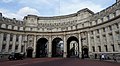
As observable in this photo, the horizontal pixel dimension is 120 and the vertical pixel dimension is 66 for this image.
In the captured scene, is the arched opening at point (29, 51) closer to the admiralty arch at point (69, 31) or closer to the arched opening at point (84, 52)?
the admiralty arch at point (69, 31)

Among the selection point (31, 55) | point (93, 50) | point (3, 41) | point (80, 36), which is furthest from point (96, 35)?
point (3, 41)

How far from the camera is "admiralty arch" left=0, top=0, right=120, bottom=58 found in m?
34.4

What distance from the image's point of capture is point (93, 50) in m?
41.8

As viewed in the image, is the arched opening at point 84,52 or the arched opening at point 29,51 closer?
the arched opening at point 84,52

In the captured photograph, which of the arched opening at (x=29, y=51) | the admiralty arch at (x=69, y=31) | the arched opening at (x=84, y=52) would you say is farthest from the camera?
the arched opening at (x=29, y=51)

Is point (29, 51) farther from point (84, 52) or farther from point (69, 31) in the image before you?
point (84, 52)

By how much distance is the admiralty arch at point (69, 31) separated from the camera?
113 ft

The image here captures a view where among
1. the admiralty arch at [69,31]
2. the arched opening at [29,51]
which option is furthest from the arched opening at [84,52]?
the arched opening at [29,51]

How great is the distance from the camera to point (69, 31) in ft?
172

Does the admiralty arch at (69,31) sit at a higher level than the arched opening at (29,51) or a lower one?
higher

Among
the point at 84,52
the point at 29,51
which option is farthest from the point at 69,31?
the point at 29,51

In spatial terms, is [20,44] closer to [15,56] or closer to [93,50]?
[15,56]

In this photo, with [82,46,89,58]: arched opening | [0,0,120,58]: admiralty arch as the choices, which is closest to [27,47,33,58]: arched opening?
[0,0,120,58]: admiralty arch

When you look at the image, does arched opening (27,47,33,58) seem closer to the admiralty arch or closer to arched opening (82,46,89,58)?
the admiralty arch
